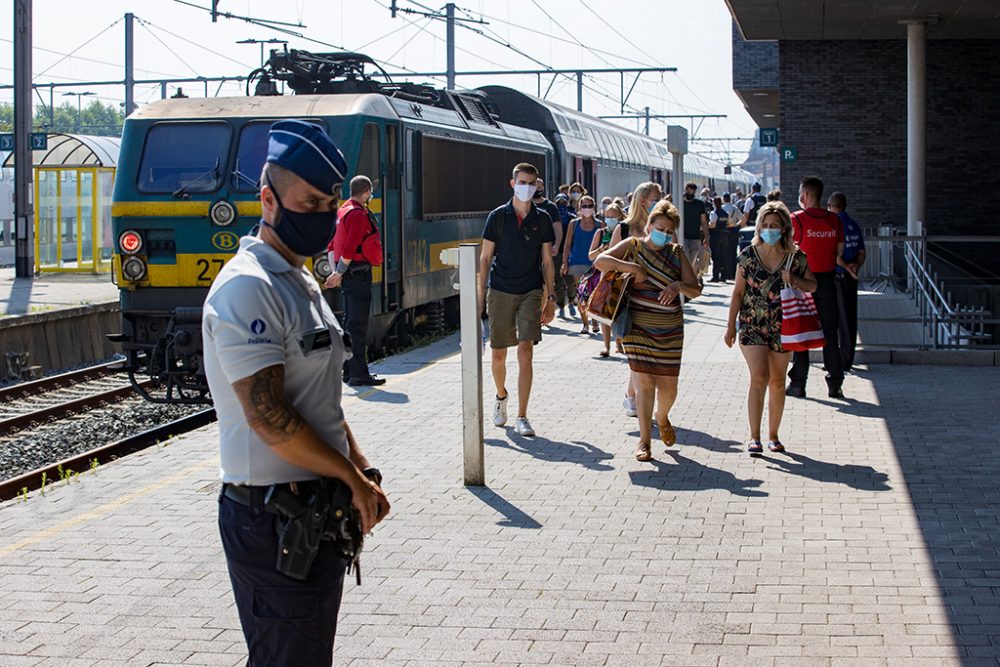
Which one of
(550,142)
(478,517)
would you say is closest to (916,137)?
(550,142)

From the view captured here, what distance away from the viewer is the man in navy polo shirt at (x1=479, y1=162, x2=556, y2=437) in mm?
10273

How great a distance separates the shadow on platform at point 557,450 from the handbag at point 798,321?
1.42m

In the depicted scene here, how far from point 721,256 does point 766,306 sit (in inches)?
745

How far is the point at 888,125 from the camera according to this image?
967 inches

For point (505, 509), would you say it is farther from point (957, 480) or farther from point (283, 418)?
point (283, 418)

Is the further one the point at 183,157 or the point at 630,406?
Answer: the point at 183,157

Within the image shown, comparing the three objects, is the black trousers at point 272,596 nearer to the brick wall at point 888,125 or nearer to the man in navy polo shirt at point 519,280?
the man in navy polo shirt at point 519,280

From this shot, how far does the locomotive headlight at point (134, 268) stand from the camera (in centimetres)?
1349

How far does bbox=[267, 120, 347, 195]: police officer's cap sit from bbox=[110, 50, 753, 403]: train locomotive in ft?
28.2

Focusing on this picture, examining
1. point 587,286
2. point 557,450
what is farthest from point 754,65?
point 557,450

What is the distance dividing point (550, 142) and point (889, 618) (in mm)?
21017

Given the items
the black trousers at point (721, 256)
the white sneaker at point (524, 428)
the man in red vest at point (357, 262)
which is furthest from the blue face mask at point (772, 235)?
the black trousers at point (721, 256)

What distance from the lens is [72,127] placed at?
108m

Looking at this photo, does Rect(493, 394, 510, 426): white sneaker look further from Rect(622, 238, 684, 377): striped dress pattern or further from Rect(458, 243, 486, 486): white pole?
Rect(458, 243, 486, 486): white pole
